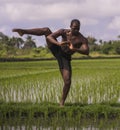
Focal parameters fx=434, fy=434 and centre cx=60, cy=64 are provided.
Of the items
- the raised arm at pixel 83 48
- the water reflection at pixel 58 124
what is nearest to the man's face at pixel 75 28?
the raised arm at pixel 83 48

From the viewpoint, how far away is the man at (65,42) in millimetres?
6505

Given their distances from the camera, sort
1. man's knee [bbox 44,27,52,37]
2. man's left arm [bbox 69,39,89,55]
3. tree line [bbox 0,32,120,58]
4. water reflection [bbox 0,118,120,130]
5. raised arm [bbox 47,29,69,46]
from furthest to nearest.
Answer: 1. tree line [bbox 0,32,120,58]
2. man's knee [bbox 44,27,52,37]
3. raised arm [bbox 47,29,69,46]
4. man's left arm [bbox 69,39,89,55]
5. water reflection [bbox 0,118,120,130]

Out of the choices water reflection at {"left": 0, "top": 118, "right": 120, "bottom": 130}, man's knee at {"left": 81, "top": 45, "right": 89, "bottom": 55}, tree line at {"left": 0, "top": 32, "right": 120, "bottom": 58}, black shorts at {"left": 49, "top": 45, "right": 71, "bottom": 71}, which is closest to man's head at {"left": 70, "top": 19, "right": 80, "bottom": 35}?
man's knee at {"left": 81, "top": 45, "right": 89, "bottom": 55}

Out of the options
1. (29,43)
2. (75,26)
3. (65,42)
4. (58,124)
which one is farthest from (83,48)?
(29,43)

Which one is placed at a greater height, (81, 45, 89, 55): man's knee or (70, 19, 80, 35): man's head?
(70, 19, 80, 35): man's head

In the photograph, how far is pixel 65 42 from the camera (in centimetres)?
641

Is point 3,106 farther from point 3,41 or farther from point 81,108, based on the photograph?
point 3,41

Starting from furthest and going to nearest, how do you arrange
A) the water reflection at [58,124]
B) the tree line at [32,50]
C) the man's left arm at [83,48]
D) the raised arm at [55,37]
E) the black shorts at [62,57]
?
the tree line at [32,50]
the black shorts at [62,57]
the raised arm at [55,37]
the man's left arm at [83,48]
the water reflection at [58,124]

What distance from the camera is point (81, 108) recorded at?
6.57 meters

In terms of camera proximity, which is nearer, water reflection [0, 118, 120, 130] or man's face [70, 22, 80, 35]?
water reflection [0, 118, 120, 130]

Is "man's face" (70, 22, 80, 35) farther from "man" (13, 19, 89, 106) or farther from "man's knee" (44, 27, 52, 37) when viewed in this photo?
"man's knee" (44, 27, 52, 37)

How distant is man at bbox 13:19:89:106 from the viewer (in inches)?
256

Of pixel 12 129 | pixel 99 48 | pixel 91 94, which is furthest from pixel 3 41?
pixel 12 129

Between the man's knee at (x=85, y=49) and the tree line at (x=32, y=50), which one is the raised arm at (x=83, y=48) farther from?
the tree line at (x=32, y=50)
